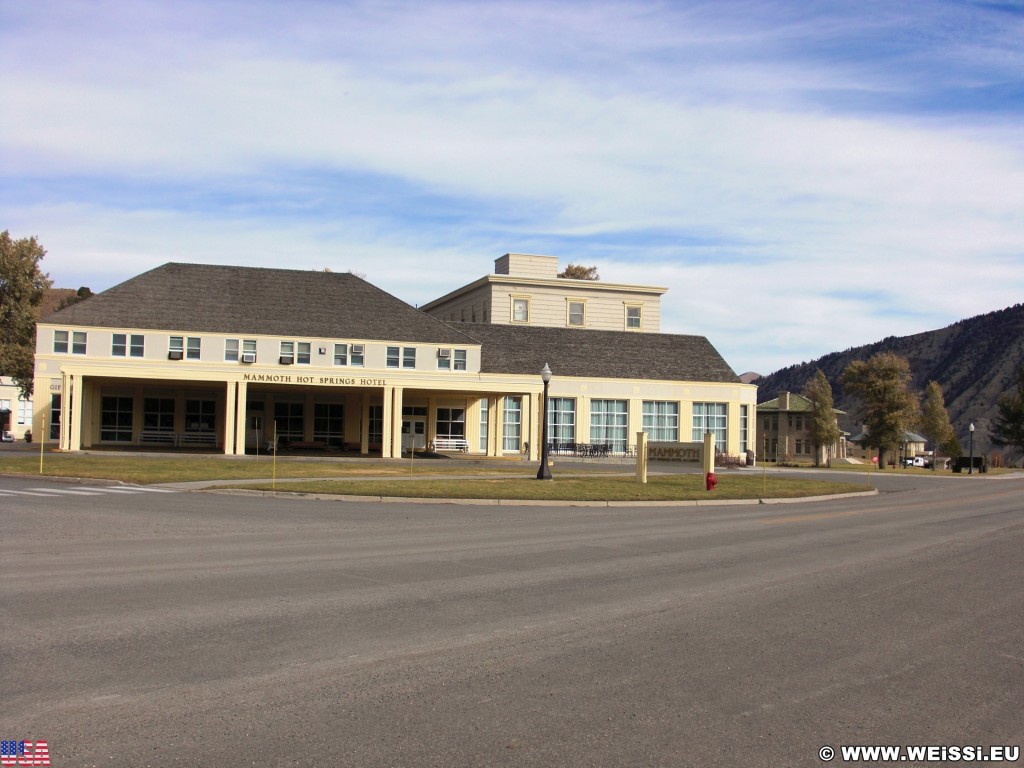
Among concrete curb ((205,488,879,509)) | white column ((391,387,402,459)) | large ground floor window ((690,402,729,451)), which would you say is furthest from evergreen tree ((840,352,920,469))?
concrete curb ((205,488,879,509))

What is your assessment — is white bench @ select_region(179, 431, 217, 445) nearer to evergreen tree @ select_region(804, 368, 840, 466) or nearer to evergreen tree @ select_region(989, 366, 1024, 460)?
evergreen tree @ select_region(804, 368, 840, 466)

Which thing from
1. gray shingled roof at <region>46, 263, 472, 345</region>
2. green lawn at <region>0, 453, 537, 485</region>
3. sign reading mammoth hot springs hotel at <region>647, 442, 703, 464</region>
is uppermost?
gray shingled roof at <region>46, 263, 472, 345</region>

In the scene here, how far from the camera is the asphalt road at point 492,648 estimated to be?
5.93 meters

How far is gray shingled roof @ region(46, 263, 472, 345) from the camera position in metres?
47.3

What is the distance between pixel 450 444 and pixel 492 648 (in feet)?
153

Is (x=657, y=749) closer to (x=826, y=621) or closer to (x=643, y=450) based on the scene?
(x=826, y=621)

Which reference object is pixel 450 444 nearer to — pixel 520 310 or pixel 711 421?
pixel 520 310

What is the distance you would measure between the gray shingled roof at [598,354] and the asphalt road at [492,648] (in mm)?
39917

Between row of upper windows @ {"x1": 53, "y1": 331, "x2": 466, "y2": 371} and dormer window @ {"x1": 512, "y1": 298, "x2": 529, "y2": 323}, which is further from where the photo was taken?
dormer window @ {"x1": 512, "y1": 298, "x2": 529, "y2": 323}

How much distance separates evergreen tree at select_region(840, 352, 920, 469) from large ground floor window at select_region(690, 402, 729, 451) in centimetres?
2030

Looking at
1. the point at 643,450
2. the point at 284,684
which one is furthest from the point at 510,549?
the point at 643,450

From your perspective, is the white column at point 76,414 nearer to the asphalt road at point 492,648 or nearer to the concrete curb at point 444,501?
the concrete curb at point 444,501

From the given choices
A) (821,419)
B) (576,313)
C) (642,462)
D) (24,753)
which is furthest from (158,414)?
(821,419)

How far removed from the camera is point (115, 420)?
51406 mm
